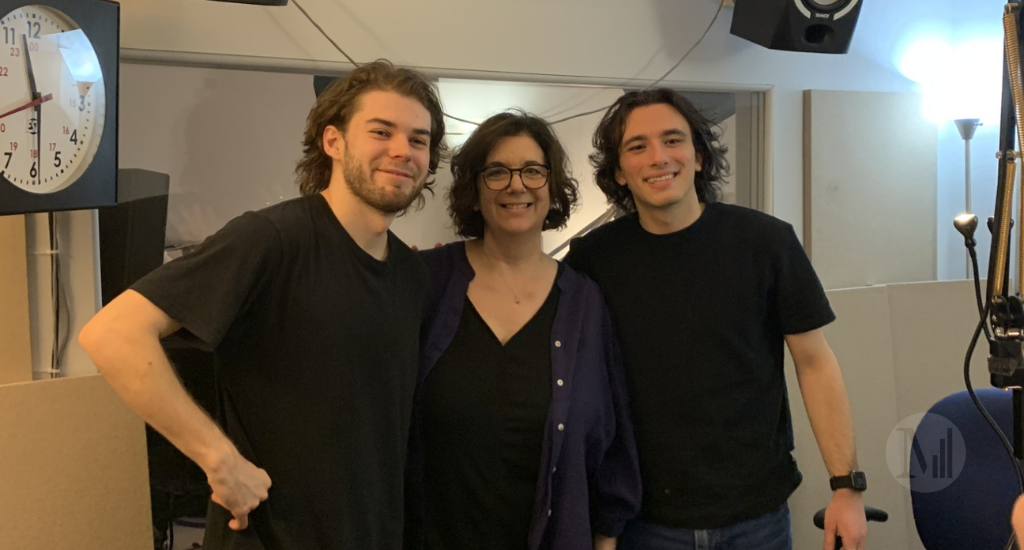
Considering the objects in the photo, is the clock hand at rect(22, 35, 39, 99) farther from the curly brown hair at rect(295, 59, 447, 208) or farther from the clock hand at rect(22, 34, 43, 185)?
the curly brown hair at rect(295, 59, 447, 208)

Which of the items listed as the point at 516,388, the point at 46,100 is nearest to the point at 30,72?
the point at 46,100

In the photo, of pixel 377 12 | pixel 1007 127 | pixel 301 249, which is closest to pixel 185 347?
pixel 301 249

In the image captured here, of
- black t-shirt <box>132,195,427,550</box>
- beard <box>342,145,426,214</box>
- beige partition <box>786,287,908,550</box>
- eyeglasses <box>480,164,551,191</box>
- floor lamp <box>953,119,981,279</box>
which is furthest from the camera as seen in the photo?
floor lamp <box>953,119,981,279</box>

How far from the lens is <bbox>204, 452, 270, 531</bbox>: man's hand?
1.19 meters

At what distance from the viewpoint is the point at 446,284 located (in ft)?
5.58

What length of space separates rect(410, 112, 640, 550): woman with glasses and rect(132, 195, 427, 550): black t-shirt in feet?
0.68

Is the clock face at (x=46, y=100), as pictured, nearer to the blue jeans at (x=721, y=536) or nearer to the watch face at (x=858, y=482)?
the blue jeans at (x=721, y=536)

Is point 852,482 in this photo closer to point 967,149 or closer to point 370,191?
point 370,191

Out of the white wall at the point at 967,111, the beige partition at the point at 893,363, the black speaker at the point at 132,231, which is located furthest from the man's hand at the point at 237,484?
the white wall at the point at 967,111

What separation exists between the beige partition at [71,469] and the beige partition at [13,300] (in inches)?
3.3

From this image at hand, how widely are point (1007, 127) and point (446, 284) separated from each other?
1122 mm

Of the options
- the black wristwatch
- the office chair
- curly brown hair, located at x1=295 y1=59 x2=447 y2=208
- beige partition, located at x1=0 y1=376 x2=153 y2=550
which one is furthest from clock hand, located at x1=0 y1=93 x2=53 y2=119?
the office chair

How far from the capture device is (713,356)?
165cm

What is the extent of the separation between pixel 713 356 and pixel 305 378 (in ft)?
2.87
